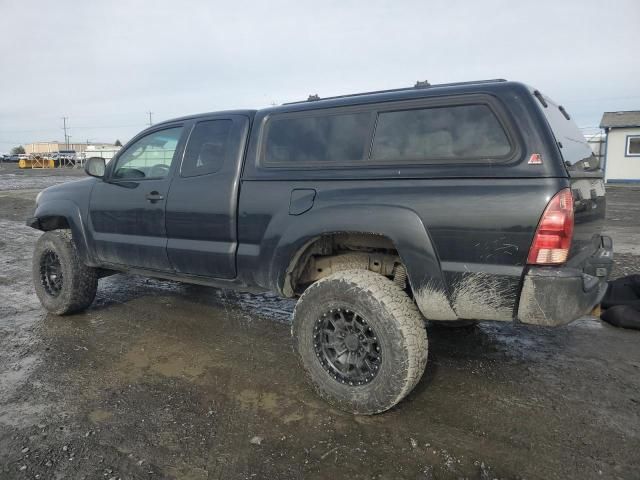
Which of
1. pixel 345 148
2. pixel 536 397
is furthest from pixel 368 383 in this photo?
pixel 345 148

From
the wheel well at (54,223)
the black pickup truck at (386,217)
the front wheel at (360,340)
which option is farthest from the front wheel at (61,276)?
the front wheel at (360,340)

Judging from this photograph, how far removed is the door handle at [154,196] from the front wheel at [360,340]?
1735 mm

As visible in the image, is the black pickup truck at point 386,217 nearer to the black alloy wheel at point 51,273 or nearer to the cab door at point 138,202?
the cab door at point 138,202

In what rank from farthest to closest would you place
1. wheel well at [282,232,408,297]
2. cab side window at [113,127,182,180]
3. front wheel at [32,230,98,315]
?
front wheel at [32,230,98,315] < cab side window at [113,127,182,180] < wheel well at [282,232,408,297]

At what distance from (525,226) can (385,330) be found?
0.97 metres

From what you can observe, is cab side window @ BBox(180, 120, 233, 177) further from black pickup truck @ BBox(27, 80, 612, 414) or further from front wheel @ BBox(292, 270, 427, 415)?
front wheel @ BBox(292, 270, 427, 415)

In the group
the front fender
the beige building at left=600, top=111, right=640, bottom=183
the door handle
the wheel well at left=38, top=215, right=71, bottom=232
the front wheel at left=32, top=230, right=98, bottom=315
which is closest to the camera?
the front fender

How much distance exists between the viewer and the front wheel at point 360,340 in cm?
276

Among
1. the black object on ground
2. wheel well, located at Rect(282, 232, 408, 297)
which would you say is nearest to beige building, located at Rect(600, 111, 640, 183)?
the black object on ground

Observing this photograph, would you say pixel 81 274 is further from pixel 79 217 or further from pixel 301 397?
pixel 301 397

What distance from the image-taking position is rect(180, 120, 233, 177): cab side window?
12.4 feet

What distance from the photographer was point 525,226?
2.47 metres

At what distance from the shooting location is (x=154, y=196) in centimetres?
408

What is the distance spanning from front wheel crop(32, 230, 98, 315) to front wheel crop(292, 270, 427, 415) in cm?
281
